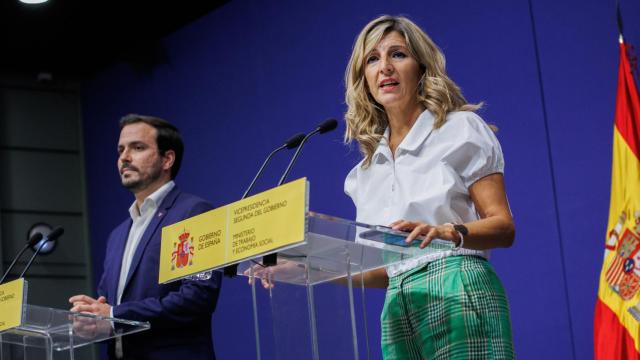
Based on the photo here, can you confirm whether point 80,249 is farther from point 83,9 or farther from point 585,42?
point 585,42

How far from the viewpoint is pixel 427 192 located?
223 cm

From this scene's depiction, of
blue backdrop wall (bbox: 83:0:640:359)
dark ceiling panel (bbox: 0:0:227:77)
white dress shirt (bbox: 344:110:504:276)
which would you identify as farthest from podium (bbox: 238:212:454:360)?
dark ceiling panel (bbox: 0:0:227:77)

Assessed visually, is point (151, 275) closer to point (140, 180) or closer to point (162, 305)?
point (162, 305)

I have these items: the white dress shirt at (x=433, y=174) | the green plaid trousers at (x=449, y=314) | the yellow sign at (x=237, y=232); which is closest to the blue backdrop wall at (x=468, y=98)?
the white dress shirt at (x=433, y=174)

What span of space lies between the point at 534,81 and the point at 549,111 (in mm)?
157

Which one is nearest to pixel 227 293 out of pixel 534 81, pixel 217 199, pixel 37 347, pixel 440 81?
pixel 217 199

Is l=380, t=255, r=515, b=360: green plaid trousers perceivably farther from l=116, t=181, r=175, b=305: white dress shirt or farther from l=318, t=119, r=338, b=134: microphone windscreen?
l=116, t=181, r=175, b=305: white dress shirt

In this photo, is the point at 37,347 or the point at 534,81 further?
the point at 534,81

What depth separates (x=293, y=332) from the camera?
2.06 m

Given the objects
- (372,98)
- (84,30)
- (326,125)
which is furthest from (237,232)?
(84,30)

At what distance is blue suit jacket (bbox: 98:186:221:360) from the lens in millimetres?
3170

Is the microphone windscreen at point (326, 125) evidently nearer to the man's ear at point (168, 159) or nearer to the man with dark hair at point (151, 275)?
the man with dark hair at point (151, 275)

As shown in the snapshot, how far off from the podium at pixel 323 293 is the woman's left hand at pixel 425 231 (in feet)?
0.06

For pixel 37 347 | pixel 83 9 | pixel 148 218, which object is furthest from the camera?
pixel 83 9
